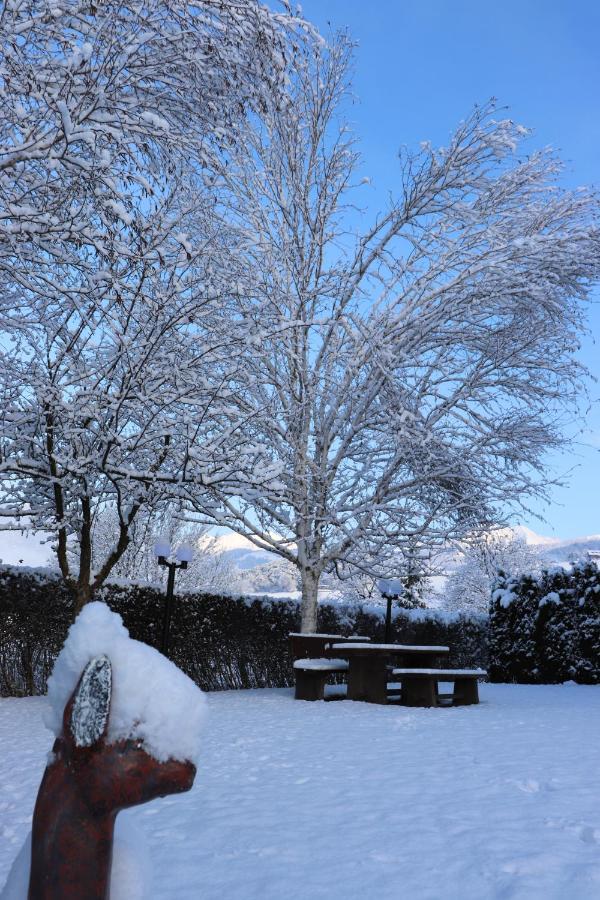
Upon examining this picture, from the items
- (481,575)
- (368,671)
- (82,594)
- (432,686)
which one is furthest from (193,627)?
(481,575)

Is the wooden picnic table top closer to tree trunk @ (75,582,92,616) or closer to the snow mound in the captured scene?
tree trunk @ (75,582,92,616)

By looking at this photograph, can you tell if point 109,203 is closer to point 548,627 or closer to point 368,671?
point 368,671

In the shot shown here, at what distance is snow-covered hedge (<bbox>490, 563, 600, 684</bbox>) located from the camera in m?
13.3

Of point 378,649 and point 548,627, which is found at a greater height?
point 548,627

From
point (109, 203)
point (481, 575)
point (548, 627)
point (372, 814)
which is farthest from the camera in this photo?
point (481, 575)

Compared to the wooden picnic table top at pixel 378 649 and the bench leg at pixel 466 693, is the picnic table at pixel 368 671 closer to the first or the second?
the wooden picnic table top at pixel 378 649

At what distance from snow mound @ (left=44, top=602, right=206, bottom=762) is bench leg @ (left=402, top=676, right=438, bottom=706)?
31.8 feet

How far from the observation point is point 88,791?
1.50 m

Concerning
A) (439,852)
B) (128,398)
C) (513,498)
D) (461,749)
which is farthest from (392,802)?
(513,498)

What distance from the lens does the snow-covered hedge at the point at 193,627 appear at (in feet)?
34.4

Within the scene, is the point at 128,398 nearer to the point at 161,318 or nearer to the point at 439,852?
the point at 161,318

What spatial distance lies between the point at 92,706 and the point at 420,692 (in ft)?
32.6

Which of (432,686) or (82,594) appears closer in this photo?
(82,594)

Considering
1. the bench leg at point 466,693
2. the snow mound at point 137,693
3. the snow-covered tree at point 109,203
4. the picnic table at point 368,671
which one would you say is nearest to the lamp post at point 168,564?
the snow-covered tree at point 109,203
